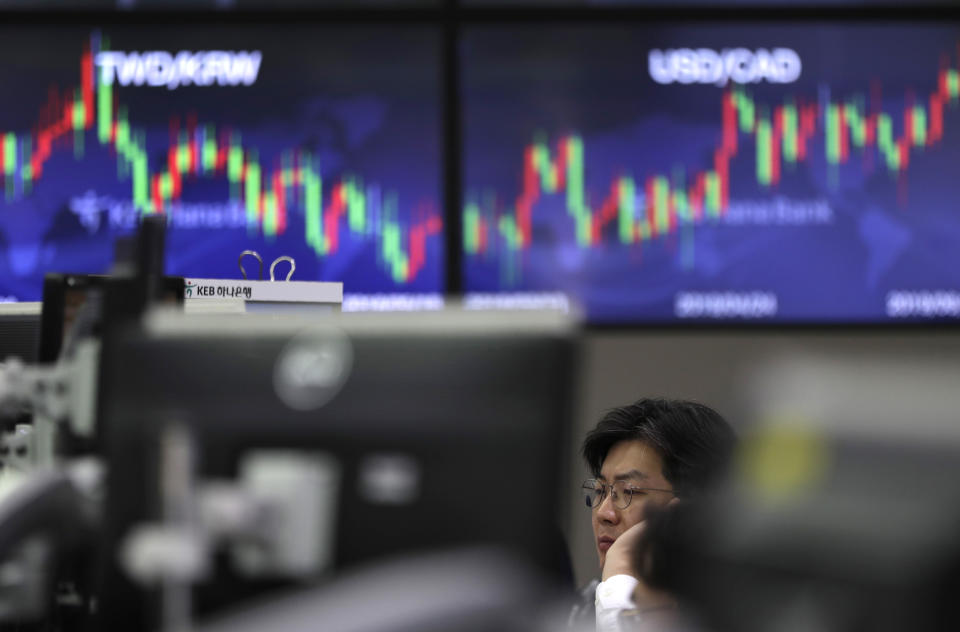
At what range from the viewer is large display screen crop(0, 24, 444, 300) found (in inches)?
122

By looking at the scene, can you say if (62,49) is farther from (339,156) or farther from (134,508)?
(134,508)

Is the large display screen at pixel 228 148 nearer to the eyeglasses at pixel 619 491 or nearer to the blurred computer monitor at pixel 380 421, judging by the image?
the eyeglasses at pixel 619 491

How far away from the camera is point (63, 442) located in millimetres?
1041

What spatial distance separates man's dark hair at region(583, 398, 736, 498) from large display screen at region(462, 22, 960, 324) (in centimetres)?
115

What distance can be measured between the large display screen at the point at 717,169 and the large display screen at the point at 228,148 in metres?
0.19

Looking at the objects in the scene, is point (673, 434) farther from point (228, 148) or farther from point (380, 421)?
point (228, 148)

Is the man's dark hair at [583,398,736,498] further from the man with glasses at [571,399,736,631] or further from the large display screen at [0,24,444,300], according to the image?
the large display screen at [0,24,444,300]

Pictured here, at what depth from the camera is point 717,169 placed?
10.2ft

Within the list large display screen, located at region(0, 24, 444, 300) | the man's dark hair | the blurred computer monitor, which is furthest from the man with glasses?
large display screen, located at region(0, 24, 444, 300)

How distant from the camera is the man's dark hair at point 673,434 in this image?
1843 mm

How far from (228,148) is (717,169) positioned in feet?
4.40

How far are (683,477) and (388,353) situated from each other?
48.9 inches

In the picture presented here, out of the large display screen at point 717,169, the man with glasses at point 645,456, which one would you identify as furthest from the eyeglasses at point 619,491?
the large display screen at point 717,169

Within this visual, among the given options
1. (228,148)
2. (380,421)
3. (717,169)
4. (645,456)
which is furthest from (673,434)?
(228,148)
